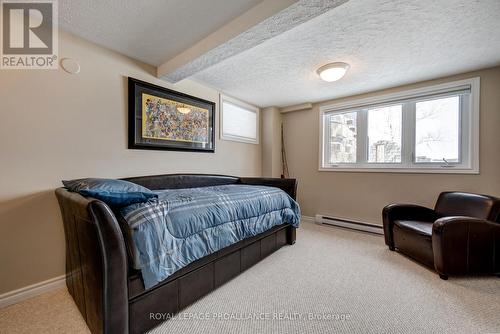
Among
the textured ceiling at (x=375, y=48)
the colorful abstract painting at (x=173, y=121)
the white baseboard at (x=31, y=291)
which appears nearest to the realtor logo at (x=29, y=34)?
the colorful abstract painting at (x=173, y=121)

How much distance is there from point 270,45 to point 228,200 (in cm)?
157

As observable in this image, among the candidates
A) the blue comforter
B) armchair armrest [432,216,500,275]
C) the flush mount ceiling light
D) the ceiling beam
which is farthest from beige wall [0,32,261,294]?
armchair armrest [432,216,500,275]

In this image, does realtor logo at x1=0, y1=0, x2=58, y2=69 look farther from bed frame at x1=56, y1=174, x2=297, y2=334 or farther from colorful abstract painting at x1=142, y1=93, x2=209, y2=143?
bed frame at x1=56, y1=174, x2=297, y2=334

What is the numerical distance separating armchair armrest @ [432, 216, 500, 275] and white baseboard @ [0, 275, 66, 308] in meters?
3.30

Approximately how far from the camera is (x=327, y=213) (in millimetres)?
3535

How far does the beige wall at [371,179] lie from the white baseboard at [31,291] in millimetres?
3425

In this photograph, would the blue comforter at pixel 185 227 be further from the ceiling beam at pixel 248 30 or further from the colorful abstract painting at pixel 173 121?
the ceiling beam at pixel 248 30

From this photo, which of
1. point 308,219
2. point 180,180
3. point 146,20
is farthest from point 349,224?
point 146,20

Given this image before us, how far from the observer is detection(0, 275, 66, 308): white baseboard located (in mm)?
1451

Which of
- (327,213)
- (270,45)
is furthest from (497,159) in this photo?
(270,45)

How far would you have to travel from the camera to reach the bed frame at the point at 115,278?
967 millimetres

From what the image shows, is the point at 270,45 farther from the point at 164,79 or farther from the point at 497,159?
the point at 497,159

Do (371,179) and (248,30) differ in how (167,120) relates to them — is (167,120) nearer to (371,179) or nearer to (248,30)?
(248,30)

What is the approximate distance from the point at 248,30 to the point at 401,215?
261 centimetres
